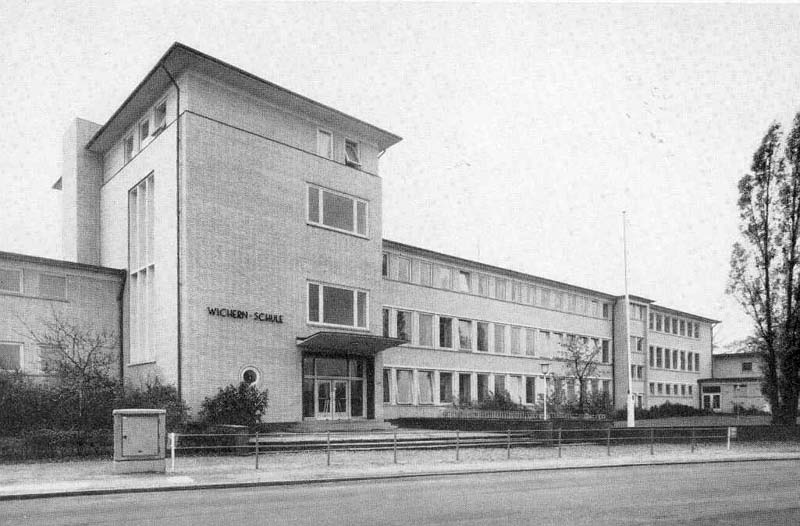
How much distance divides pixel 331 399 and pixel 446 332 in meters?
12.5

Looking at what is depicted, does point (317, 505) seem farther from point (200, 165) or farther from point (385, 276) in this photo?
point (385, 276)

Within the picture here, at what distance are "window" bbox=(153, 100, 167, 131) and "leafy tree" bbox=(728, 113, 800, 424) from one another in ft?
92.8

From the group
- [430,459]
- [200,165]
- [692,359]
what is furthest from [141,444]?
[692,359]

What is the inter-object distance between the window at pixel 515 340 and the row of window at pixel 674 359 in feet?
67.3

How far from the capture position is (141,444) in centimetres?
1716

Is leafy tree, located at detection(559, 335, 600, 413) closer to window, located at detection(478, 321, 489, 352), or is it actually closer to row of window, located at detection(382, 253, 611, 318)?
row of window, located at detection(382, 253, 611, 318)

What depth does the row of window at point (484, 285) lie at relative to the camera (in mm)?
38938

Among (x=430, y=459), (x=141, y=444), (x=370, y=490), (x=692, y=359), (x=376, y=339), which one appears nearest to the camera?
(x=370, y=490)

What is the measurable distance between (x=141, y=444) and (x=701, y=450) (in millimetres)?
20091

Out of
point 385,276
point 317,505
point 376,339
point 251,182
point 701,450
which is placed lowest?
point 701,450

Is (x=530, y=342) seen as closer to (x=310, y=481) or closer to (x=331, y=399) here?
(x=331, y=399)

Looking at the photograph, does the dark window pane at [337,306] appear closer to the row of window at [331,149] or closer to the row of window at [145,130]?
the row of window at [331,149]

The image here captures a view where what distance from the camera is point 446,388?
134ft

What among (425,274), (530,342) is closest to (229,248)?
(425,274)
